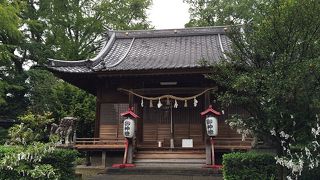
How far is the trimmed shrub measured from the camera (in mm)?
12079

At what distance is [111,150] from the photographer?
18.3m

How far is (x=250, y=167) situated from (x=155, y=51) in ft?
41.5

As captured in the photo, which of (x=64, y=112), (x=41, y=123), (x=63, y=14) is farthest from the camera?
(x=63, y=14)

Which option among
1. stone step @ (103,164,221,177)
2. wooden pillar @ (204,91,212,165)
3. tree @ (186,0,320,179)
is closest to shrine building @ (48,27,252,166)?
wooden pillar @ (204,91,212,165)

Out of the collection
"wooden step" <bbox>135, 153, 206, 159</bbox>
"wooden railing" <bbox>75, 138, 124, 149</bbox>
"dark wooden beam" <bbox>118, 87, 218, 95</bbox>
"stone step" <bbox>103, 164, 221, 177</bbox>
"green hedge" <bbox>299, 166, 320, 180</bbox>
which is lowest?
"stone step" <bbox>103, 164, 221, 177</bbox>

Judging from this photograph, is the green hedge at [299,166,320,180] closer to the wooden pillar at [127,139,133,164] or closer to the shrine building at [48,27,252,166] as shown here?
the shrine building at [48,27,252,166]

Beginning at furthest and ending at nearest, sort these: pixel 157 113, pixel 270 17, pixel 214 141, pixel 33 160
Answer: pixel 157 113
pixel 214 141
pixel 33 160
pixel 270 17

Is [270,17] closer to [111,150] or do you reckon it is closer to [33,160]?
[33,160]

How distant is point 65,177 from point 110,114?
25.0ft

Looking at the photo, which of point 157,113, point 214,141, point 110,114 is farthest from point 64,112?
point 214,141

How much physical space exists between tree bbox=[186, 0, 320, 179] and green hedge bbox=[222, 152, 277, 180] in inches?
26.7

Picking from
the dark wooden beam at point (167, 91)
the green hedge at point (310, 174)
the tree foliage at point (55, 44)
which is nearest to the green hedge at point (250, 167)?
the green hedge at point (310, 174)

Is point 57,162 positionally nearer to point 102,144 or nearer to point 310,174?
point 102,144

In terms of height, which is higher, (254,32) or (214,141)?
(254,32)
